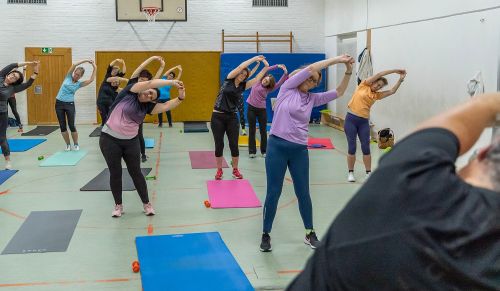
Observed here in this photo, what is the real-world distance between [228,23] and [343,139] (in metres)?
5.25

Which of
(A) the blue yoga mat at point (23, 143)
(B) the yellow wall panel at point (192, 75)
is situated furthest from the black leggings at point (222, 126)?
(B) the yellow wall panel at point (192, 75)

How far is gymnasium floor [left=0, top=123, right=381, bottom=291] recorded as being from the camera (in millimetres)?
4590

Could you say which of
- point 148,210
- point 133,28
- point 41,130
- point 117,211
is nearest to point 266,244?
point 148,210

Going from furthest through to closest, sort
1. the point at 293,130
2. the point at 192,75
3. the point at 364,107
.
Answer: the point at 192,75
the point at 364,107
the point at 293,130

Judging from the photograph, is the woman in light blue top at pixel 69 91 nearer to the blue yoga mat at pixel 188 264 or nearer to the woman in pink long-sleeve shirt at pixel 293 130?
the blue yoga mat at pixel 188 264

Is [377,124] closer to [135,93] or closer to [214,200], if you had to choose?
[214,200]

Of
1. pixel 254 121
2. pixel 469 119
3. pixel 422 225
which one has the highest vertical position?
pixel 469 119

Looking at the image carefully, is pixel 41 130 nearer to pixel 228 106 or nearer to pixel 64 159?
pixel 64 159

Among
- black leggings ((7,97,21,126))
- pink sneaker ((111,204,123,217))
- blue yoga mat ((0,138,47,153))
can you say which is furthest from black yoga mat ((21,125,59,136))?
pink sneaker ((111,204,123,217))

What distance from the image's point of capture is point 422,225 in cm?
103

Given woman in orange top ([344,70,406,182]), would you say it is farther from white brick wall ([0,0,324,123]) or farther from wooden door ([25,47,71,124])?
wooden door ([25,47,71,124])

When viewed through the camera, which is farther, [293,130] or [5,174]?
[5,174]

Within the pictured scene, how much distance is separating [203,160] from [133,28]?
22.6 feet

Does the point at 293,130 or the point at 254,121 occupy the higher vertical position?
the point at 293,130
